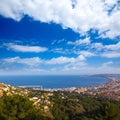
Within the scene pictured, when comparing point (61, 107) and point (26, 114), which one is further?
point (61, 107)

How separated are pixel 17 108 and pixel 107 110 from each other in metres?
9.02

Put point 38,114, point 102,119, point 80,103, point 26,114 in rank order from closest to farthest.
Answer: point 102,119 → point 26,114 → point 38,114 → point 80,103

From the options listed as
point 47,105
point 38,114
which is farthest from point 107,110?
point 47,105

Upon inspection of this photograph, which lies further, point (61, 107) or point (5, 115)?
point (61, 107)

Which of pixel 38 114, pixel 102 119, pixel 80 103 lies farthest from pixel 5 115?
pixel 80 103

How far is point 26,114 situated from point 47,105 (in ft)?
157

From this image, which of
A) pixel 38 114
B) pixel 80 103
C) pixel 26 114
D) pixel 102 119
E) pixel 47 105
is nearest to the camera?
pixel 102 119

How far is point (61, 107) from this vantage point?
74.4 meters

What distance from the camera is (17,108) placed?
25.7 m

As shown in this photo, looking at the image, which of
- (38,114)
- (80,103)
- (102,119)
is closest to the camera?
(102,119)

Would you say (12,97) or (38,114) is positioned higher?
(12,97)

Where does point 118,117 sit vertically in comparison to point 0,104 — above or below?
below

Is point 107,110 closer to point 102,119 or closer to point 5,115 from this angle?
point 102,119

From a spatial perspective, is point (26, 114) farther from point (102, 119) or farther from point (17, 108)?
point (102, 119)
